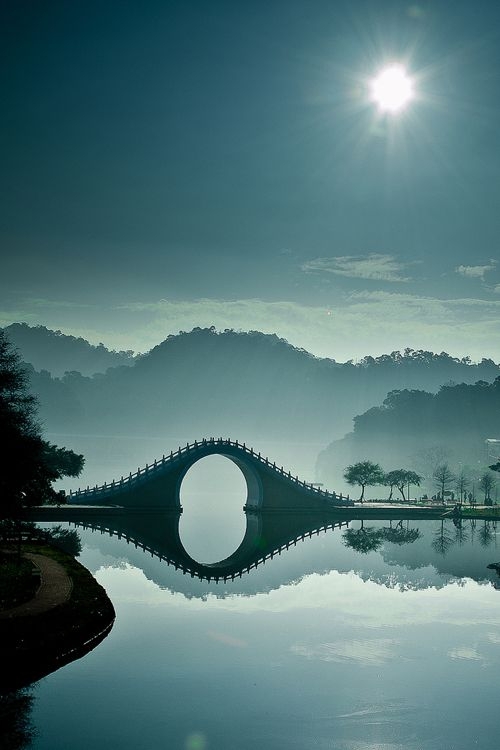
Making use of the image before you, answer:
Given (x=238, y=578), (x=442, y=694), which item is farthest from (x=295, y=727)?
(x=238, y=578)

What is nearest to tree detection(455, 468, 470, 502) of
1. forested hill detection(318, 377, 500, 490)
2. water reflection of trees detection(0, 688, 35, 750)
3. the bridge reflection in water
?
the bridge reflection in water

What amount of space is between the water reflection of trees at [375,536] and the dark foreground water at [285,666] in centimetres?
1006

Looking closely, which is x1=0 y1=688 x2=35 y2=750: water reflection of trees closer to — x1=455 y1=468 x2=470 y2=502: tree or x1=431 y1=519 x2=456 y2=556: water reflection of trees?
x1=431 y1=519 x2=456 y2=556: water reflection of trees

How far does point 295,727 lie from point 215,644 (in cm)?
845

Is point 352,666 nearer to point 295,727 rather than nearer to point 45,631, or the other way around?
point 295,727

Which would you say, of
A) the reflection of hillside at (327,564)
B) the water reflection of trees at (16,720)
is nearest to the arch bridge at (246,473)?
the reflection of hillside at (327,564)

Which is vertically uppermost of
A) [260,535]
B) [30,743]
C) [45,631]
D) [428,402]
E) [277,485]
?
[428,402]

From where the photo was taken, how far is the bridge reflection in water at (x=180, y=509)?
55.2 m

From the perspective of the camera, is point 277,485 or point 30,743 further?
point 277,485

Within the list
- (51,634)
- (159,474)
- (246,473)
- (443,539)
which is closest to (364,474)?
(246,473)

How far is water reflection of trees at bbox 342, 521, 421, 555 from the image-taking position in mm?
56363

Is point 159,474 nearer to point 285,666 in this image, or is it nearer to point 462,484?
point 462,484

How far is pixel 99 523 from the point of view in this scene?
62.2 metres

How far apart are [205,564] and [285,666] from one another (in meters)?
22.6
